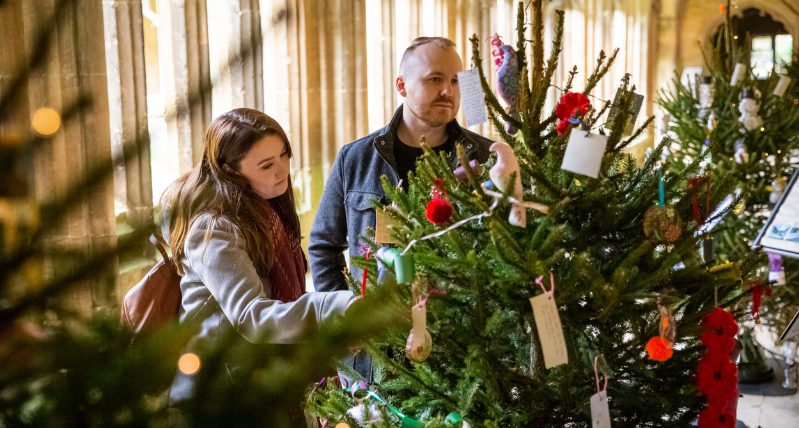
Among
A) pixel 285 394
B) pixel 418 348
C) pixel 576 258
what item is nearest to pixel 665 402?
pixel 576 258

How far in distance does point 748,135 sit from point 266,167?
3035 millimetres

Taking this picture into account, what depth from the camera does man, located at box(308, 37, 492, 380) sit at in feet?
7.22

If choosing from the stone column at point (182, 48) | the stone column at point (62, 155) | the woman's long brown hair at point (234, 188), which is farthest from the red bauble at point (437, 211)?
the stone column at point (182, 48)

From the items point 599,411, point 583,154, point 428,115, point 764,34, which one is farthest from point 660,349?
point 764,34

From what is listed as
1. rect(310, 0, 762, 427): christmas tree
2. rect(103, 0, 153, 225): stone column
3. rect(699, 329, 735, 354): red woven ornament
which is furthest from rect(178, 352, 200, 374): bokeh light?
rect(103, 0, 153, 225): stone column

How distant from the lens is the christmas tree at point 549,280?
45.4 inches

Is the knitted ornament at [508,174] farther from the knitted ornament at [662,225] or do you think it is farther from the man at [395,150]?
the man at [395,150]

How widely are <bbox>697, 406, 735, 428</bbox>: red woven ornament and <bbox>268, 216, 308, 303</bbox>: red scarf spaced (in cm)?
93

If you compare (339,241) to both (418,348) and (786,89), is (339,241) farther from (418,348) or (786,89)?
(786,89)

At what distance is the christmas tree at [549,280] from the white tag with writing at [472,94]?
0.65 ft

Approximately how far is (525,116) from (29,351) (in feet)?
3.39

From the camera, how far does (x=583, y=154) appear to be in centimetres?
115

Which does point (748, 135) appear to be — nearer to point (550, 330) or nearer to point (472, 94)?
point (472, 94)

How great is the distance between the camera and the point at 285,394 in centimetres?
35
